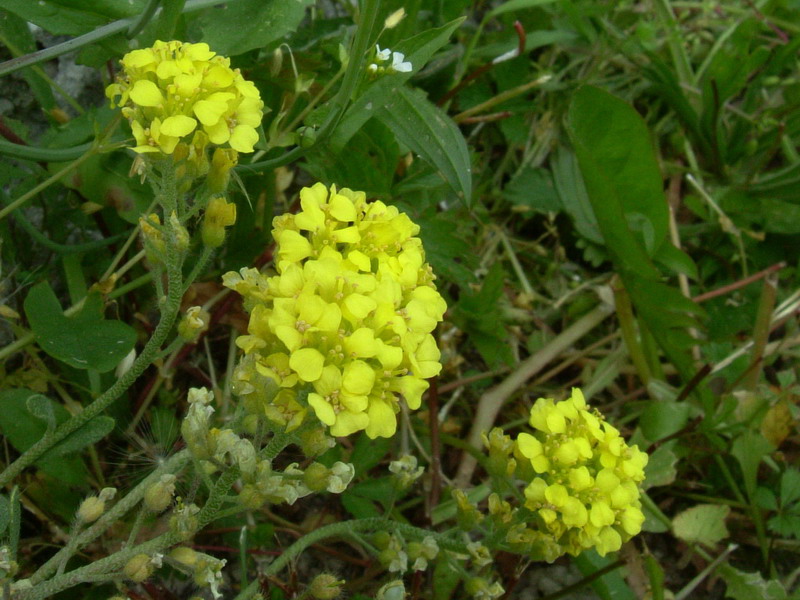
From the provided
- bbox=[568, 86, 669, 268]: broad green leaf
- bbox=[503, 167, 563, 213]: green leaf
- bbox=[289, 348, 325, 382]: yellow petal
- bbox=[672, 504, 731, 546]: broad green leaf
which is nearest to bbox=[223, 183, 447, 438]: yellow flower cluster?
bbox=[289, 348, 325, 382]: yellow petal

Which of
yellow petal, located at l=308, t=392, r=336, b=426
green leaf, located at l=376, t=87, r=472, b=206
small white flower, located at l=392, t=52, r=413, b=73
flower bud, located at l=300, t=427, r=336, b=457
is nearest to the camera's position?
yellow petal, located at l=308, t=392, r=336, b=426

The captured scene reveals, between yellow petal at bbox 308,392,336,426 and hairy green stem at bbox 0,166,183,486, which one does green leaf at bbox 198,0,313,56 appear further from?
yellow petal at bbox 308,392,336,426

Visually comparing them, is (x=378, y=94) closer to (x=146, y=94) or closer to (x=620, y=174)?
(x=146, y=94)

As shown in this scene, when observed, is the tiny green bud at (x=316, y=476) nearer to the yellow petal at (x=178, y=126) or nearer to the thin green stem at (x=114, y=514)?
the thin green stem at (x=114, y=514)

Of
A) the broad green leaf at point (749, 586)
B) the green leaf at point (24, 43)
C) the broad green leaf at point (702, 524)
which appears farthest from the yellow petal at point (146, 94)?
the broad green leaf at point (749, 586)

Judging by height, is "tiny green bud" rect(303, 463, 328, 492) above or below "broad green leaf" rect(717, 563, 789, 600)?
above

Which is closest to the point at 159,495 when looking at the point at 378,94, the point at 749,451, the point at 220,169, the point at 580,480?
the point at 220,169
